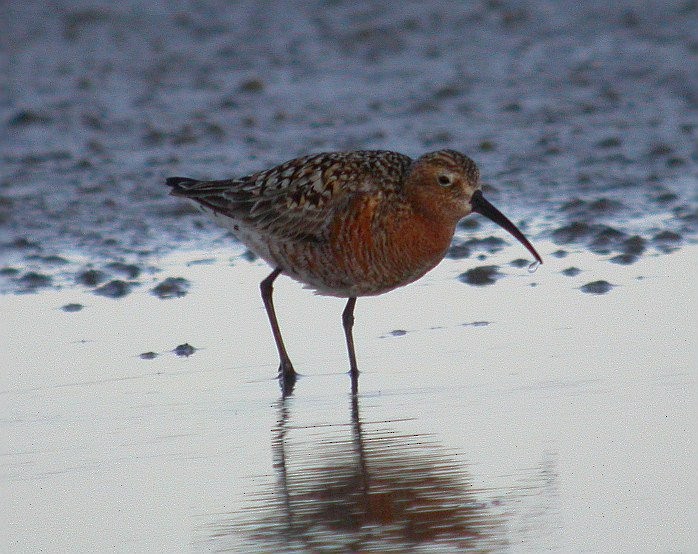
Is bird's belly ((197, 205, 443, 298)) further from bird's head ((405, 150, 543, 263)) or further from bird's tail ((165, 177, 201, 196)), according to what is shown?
bird's tail ((165, 177, 201, 196))

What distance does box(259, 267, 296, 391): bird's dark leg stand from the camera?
22.4ft

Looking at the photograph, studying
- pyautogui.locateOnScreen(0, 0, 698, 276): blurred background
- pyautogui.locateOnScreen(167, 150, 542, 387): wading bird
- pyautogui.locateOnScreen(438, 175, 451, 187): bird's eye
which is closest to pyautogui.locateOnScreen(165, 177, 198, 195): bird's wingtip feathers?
pyautogui.locateOnScreen(167, 150, 542, 387): wading bird

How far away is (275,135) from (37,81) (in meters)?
3.47

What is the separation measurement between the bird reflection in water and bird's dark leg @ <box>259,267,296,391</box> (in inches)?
33.7

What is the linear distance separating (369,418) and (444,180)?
1544 millimetres

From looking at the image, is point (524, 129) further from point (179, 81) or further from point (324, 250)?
point (324, 250)

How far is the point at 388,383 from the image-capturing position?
6652 mm

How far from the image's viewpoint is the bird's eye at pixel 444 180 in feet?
23.4

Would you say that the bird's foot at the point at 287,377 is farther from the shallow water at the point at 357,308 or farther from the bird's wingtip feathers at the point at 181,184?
the bird's wingtip feathers at the point at 181,184

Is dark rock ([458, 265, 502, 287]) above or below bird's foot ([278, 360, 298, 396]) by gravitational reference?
below

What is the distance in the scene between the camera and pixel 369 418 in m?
6.12

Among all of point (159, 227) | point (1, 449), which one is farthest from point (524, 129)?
point (1, 449)

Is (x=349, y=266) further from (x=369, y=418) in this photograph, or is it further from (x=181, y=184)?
(x=181, y=184)

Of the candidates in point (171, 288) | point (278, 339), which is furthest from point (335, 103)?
point (278, 339)
